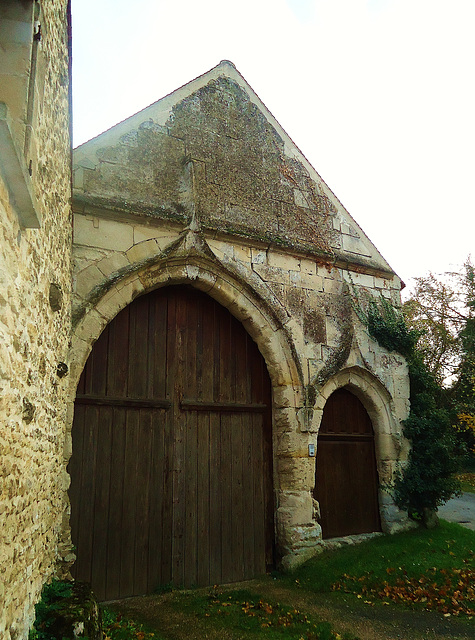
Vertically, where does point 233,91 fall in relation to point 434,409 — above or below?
above

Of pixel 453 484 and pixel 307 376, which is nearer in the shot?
pixel 307 376

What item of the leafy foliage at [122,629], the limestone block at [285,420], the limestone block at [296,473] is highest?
the limestone block at [285,420]

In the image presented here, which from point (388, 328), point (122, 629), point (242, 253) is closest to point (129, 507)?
point (122, 629)

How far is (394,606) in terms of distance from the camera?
4.46m

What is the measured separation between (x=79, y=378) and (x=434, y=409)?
15.1ft

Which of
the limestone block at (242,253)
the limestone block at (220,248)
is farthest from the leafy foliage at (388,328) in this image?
the limestone block at (220,248)

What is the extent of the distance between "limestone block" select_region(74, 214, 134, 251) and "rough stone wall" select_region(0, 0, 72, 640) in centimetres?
52

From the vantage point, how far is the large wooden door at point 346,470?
587 centimetres

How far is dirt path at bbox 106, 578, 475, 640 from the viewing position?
12.4 feet

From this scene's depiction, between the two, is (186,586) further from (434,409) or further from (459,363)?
(459,363)

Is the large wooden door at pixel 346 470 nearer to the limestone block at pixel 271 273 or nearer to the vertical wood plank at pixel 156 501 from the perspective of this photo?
the limestone block at pixel 271 273

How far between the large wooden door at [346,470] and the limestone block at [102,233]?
10.5 ft

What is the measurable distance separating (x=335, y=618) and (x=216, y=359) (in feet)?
8.85

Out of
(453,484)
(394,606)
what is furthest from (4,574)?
(453,484)
